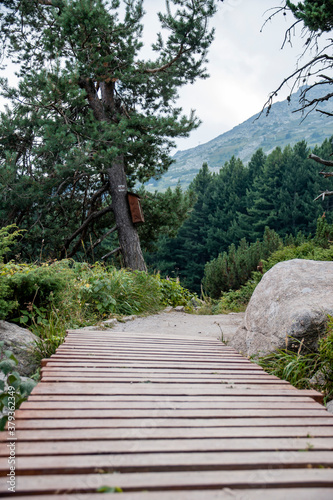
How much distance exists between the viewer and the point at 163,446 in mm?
1409

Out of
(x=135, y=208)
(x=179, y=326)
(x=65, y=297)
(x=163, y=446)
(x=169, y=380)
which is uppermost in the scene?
(x=135, y=208)

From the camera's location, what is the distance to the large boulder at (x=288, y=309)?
2.99 meters

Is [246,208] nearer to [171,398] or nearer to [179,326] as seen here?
[179,326]

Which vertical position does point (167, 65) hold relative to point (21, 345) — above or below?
above

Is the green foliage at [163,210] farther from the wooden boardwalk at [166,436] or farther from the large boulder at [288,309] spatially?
the wooden boardwalk at [166,436]

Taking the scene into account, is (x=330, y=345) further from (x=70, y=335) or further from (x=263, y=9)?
(x=263, y=9)

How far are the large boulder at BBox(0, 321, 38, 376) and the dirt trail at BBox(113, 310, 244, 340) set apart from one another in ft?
5.62

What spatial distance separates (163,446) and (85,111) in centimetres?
983

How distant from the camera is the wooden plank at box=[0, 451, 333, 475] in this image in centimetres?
123

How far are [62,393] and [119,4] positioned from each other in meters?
Answer: 8.62

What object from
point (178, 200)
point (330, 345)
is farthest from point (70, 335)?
point (178, 200)

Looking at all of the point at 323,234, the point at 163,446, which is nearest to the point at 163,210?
the point at 323,234

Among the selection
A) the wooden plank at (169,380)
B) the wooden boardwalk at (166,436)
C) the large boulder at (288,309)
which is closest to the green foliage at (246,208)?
the large boulder at (288,309)

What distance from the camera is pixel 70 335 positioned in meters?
3.58
